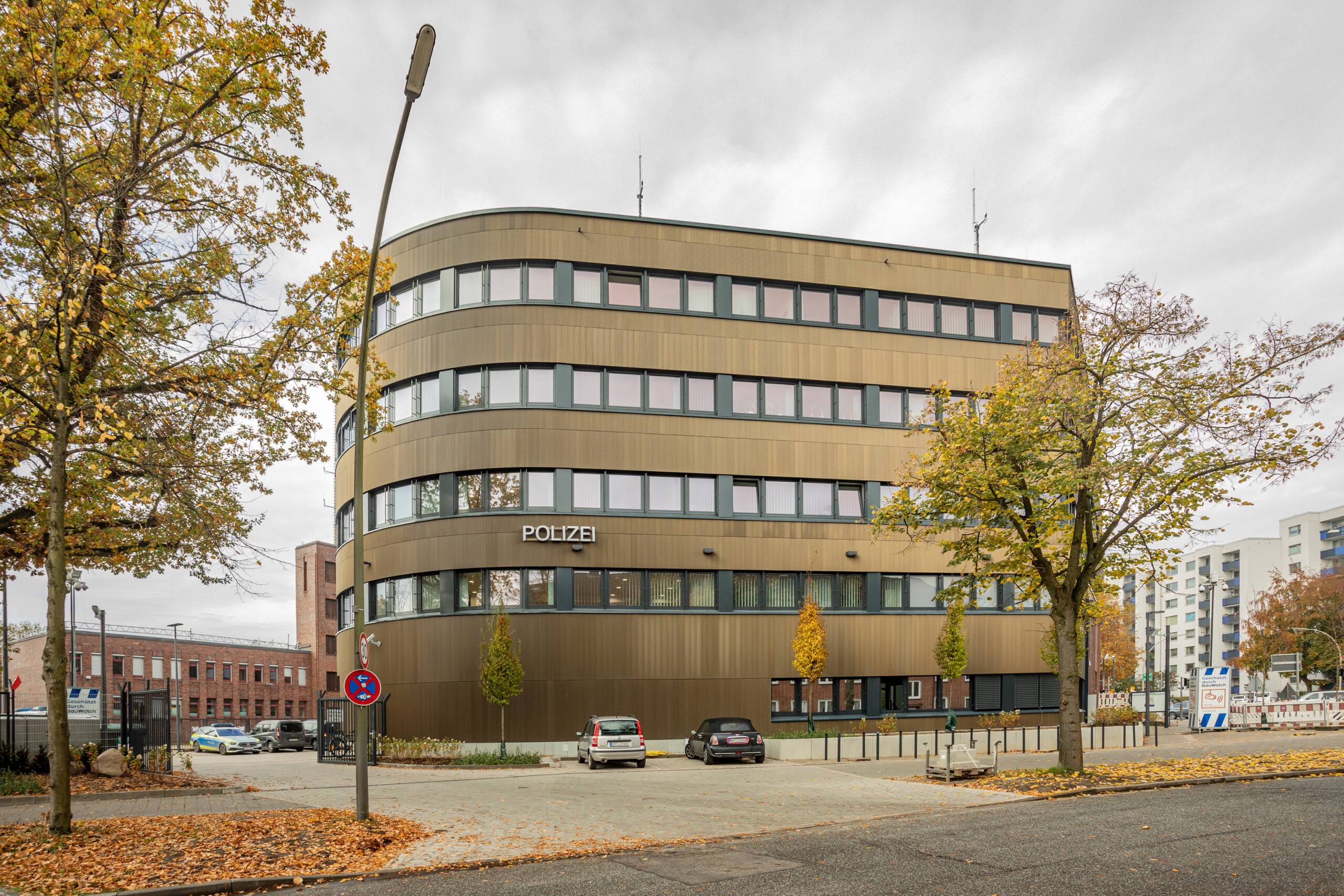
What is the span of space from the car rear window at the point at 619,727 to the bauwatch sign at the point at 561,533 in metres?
6.63

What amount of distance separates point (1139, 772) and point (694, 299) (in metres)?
20.9

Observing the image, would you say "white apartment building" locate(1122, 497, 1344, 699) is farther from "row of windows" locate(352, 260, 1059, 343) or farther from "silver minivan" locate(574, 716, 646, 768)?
"silver minivan" locate(574, 716, 646, 768)

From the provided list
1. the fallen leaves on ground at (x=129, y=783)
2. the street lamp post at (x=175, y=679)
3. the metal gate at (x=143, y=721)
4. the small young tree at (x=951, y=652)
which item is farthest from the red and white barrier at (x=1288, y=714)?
the street lamp post at (x=175, y=679)

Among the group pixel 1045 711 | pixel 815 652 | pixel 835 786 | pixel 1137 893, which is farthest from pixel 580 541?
pixel 1137 893

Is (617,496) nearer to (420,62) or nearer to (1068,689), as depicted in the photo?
(1068,689)

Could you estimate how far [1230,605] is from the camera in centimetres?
13600

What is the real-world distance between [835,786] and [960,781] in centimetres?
287

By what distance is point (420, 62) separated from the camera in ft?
44.2

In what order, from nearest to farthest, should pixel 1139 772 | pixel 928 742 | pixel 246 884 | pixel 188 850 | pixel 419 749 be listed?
1. pixel 246 884
2. pixel 188 850
3. pixel 1139 772
4. pixel 419 749
5. pixel 928 742

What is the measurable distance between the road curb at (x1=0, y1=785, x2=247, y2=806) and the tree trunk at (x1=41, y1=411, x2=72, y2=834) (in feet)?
16.4

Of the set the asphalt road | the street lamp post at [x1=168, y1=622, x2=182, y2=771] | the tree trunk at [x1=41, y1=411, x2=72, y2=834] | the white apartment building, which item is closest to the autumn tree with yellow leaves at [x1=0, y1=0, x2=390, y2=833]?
the tree trunk at [x1=41, y1=411, x2=72, y2=834]

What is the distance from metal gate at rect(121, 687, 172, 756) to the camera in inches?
906

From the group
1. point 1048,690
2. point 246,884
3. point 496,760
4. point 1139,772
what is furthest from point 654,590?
point 246,884

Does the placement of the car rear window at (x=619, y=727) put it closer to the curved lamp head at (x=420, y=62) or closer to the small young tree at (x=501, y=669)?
the small young tree at (x=501, y=669)
